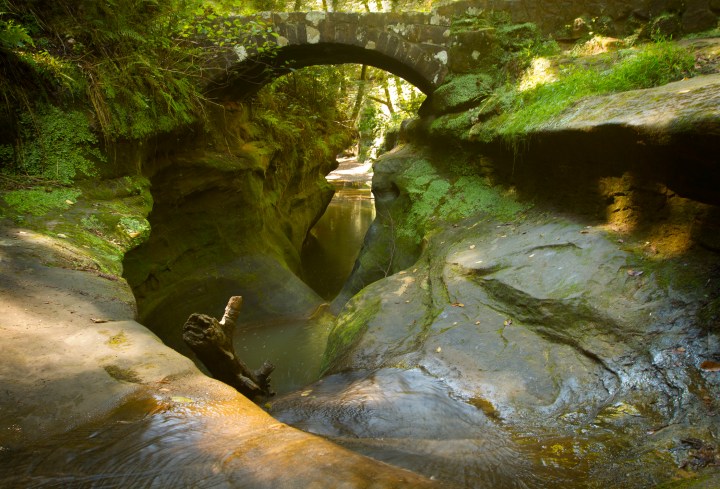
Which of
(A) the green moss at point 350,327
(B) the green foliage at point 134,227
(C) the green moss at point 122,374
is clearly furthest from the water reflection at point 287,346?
(C) the green moss at point 122,374

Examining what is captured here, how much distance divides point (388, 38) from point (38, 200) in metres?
6.61

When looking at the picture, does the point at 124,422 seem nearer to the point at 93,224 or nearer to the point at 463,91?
the point at 93,224

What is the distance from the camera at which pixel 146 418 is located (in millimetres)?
2125

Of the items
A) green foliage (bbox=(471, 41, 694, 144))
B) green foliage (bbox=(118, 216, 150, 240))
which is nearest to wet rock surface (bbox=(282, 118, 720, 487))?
green foliage (bbox=(471, 41, 694, 144))

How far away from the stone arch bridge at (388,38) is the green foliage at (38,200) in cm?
420

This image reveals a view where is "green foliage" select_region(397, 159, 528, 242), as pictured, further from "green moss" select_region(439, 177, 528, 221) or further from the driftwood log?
the driftwood log

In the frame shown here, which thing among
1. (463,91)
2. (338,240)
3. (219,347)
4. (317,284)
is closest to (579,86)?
(463,91)

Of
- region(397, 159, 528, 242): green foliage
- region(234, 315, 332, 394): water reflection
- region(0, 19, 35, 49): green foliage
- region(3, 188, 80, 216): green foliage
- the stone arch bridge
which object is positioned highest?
the stone arch bridge

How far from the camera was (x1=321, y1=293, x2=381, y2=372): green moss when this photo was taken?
5.18 meters

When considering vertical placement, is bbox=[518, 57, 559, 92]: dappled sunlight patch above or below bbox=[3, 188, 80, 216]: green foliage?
above

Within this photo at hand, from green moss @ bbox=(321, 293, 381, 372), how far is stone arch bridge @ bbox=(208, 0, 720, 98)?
522 centimetres

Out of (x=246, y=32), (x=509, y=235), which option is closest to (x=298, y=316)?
(x=509, y=235)

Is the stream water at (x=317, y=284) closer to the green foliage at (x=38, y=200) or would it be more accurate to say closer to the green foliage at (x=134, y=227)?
the green foliage at (x=134, y=227)

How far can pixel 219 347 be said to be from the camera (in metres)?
3.96
